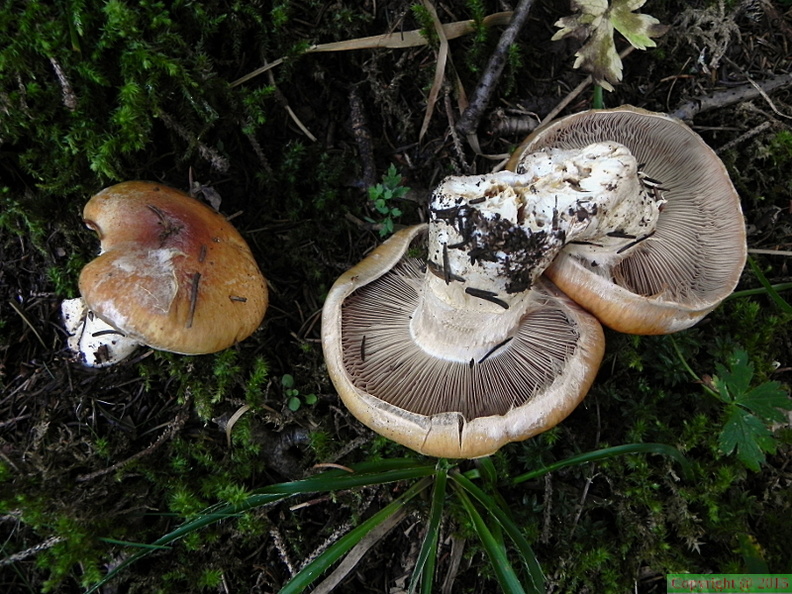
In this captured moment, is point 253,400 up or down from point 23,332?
down

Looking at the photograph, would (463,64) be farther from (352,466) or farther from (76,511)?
(76,511)

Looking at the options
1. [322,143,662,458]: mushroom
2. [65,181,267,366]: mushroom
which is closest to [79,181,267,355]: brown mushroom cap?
[65,181,267,366]: mushroom

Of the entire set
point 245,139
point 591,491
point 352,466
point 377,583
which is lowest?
point 377,583

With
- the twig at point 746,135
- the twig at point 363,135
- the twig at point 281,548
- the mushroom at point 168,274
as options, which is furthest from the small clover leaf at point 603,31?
the twig at point 281,548

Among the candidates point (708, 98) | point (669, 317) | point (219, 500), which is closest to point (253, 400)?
point (219, 500)

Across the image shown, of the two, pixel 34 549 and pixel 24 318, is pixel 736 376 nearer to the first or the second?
pixel 34 549

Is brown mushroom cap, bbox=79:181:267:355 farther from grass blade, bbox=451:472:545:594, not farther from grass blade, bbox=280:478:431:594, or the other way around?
grass blade, bbox=451:472:545:594

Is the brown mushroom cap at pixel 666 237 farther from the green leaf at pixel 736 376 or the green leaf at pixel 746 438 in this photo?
the green leaf at pixel 746 438
